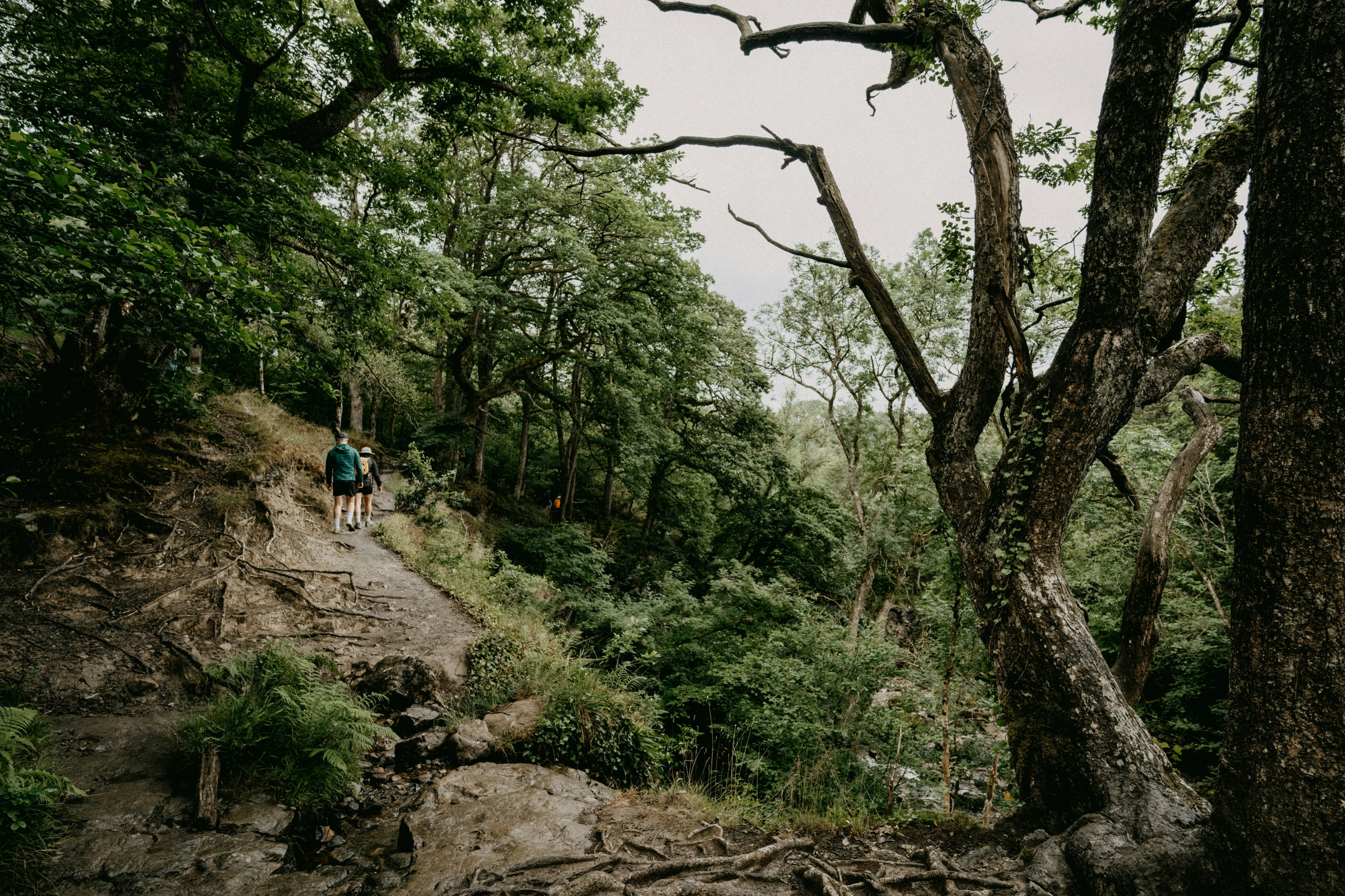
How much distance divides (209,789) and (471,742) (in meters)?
2.00

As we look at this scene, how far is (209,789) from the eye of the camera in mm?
3498

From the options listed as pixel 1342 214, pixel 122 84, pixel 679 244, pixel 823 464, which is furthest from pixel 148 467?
pixel 823 464

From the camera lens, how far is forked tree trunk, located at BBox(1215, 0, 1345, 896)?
2150mm

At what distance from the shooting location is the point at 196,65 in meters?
7.33

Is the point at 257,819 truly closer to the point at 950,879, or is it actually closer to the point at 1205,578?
the point at 950,879

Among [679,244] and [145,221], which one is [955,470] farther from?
[679,244]

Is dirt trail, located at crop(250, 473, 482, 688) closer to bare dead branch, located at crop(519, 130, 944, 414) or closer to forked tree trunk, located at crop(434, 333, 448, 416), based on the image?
bare dead branch, located at crop(519, 130, 944, 414)

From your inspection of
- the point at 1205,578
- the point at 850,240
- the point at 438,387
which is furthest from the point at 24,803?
the point at 438,387

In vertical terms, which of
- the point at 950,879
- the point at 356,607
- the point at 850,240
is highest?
the point at 850,240

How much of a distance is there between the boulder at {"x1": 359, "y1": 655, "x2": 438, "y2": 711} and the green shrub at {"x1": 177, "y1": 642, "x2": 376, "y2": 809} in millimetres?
1224

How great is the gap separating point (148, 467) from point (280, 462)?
1.81 m

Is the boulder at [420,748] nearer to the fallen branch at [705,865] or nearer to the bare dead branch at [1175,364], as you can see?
the fallen branch at [705,865]

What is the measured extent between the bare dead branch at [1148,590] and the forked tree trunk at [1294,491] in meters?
1.81

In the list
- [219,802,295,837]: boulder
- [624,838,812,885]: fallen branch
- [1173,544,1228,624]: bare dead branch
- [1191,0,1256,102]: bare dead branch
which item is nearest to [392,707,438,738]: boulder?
[219,802,295,837]: boulder
